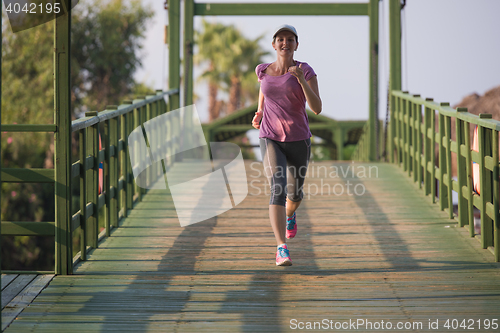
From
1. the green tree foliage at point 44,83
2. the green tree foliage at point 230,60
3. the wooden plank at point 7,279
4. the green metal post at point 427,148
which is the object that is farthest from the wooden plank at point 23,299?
the green tree foliage at point 230,60

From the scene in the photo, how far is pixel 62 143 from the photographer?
14.3 feet

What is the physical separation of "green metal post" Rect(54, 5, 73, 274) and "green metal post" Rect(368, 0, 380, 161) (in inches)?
267

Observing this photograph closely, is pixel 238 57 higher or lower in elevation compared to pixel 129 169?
higher

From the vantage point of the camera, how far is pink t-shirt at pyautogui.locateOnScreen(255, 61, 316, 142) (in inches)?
169

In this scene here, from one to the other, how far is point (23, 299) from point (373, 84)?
24.9 ft

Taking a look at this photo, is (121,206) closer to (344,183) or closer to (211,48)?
(344,183)

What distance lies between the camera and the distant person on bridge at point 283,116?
4281 millimetres

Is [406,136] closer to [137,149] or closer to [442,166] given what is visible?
[442,166]

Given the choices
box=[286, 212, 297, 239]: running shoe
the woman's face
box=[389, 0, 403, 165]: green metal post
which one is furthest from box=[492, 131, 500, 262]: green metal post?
box=[389, 0, 403, 165]: green metal post

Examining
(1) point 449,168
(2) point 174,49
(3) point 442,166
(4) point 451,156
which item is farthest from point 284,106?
(2) point 174,49

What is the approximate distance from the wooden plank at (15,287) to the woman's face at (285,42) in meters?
2.21

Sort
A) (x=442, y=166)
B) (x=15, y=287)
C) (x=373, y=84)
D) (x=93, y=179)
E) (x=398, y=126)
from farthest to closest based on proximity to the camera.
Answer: (x=373, y=84) → (x=398, y=126) → (x=442, y=166) → (x=93, y=179) → (x=15, y=287)

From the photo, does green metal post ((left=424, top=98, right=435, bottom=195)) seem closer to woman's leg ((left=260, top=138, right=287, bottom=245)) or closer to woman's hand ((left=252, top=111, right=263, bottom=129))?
woman's hand ((left=252, top=111, right=263, bottom=129))

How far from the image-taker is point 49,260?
22844 mm
